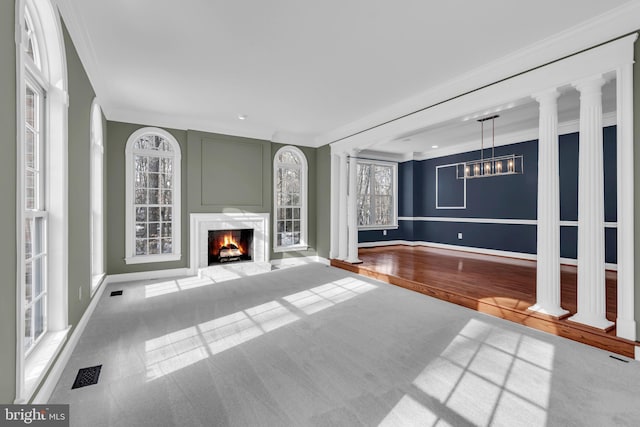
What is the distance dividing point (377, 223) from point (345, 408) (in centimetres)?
729

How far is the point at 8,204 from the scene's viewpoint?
1458 mm

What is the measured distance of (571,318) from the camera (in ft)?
9.78

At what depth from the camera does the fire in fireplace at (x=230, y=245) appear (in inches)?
238

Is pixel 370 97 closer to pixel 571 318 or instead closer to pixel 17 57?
pixel 571 318

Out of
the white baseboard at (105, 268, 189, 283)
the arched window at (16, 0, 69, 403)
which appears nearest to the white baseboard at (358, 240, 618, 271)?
the white baseboard at (105, 268, 189, 283)

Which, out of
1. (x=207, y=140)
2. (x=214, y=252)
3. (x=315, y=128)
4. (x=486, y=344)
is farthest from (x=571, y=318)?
(x=207, y=140)

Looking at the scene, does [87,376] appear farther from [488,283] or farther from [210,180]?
[488,283]

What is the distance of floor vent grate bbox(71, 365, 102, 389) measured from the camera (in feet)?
7.02

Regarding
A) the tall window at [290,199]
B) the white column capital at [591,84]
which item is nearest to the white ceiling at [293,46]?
the white column capital at [591,84]

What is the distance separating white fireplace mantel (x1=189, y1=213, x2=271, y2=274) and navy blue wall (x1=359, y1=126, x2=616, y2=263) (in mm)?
3244

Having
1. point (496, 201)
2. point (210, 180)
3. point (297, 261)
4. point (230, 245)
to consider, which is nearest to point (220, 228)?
point (230, 245)

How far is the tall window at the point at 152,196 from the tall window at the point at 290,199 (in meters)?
2.05

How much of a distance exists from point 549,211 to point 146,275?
601 centimetres

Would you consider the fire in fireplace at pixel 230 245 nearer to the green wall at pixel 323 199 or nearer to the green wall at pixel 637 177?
the green wall at pixel 323 199
